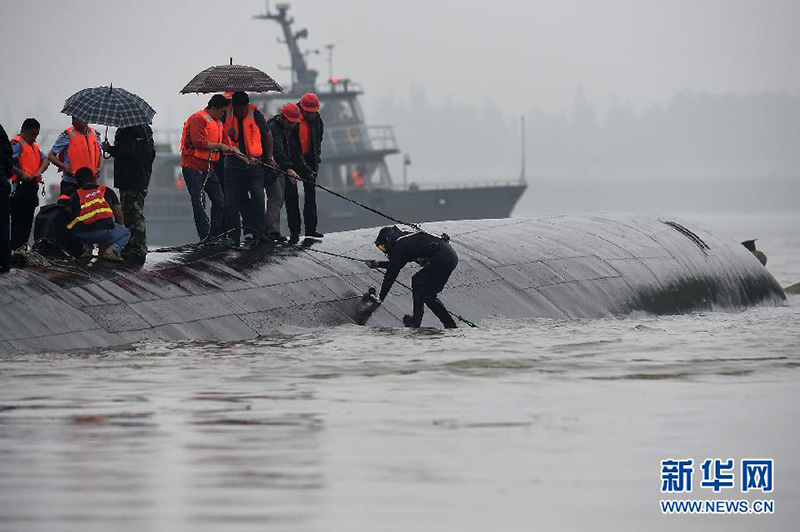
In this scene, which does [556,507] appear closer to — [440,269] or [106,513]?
[106,513]

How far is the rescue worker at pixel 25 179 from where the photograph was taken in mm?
21156

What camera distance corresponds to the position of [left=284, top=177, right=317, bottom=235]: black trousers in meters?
23.7

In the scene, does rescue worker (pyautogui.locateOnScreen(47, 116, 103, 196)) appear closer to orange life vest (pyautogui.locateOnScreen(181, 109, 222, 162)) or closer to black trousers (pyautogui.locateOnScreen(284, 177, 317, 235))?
orange life vest (pyautogui.locateOnScreen(181, 109, 222, 162))

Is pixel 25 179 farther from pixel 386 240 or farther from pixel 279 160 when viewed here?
pixel 386 240

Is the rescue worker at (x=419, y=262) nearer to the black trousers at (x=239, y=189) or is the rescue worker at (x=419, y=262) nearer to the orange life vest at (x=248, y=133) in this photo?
the black trousers at (x=239, y=189)

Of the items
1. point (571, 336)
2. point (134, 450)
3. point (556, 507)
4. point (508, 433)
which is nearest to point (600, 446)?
A: point (508, 433)

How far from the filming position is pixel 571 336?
2236 centimetres

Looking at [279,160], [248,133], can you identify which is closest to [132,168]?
[248,133]

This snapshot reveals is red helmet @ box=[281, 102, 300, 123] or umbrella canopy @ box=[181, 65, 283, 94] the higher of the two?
Result: umbrella canopy @ box=[181, 65, 283, 94]

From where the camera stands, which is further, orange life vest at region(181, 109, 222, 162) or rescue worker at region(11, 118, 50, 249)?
orange life vest at region(181, 109, 222, 162)

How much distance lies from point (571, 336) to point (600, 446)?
8.83 metres

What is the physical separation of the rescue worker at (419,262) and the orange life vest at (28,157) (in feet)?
15.3

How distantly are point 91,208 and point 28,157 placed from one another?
1.54 m

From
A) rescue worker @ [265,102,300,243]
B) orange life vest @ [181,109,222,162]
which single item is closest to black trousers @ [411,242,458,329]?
rescue worker @ [265,102,300,243]
